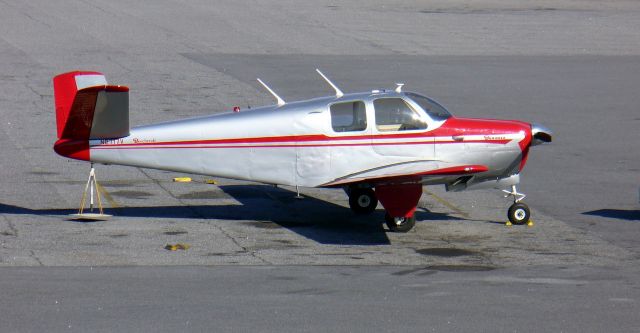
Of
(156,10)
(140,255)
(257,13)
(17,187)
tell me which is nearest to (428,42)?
(257,13)

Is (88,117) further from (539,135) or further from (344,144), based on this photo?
(539,135)

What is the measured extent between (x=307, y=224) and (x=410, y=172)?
7.01 ft

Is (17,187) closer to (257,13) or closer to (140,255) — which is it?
(140,255)

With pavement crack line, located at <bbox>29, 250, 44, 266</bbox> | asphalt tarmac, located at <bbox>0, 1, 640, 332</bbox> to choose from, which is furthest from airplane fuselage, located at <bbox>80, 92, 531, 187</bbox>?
pavement crack line, located at <bbox>29, 250, 44, 266</bbox>

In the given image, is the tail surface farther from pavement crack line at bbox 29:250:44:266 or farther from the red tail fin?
pavement crack line at bbox 29:250:44:266

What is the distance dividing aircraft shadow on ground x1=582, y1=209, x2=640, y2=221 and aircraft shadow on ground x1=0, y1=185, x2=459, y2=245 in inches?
101

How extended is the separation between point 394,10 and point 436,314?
42374 millimetres

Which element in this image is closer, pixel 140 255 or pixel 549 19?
pixel 140 255

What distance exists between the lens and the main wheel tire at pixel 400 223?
57.8 feet

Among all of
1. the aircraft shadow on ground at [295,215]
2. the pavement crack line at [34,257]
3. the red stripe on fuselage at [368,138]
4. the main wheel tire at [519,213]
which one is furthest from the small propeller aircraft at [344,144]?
the pavement crack line at [34,257]

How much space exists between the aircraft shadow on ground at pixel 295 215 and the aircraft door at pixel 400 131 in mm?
1398

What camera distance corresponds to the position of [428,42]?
44.0m

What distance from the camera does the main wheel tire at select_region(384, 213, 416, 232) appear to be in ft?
57.8

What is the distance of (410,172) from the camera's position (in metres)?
17.1
